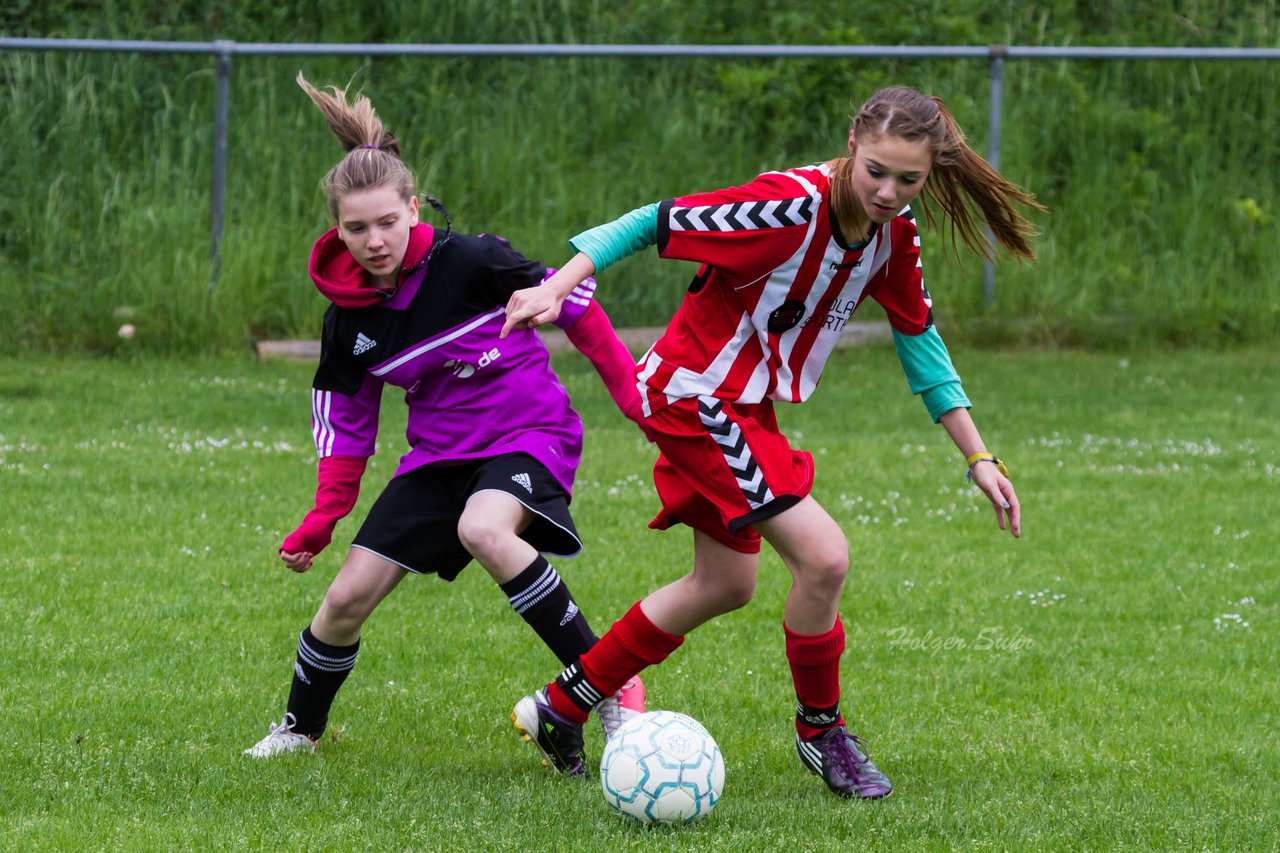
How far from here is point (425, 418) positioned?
4.49 meters

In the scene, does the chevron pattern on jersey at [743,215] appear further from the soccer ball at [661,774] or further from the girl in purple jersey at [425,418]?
→ the soccer ball at [661,774]

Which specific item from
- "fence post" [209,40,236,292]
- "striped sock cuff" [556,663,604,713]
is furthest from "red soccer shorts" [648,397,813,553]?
"fence post" [209,40,236,292]

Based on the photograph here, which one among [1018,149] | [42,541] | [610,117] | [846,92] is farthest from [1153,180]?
[42,541]

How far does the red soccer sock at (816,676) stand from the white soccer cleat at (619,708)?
1.43 feet

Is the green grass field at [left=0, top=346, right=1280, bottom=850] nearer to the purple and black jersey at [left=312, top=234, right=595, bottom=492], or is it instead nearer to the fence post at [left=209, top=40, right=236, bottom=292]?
the purple and black jersey at [left=312, top=234, right=595, bottom=492]

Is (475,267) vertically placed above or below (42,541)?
above

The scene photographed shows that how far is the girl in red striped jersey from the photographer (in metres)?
3.92

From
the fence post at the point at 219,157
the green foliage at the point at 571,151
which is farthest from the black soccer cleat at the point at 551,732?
the fence post at the point at 219,157

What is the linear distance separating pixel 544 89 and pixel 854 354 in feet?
11.5

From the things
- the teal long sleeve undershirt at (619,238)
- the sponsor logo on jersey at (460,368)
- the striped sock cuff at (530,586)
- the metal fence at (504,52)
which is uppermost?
the teal long sleeve undershirt at (619,238)

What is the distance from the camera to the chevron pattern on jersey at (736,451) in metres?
3.98

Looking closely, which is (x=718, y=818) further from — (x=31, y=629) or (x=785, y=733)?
(x=31, y=629)

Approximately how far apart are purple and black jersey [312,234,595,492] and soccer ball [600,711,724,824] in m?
0.88

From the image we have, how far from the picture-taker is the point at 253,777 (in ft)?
13.6
